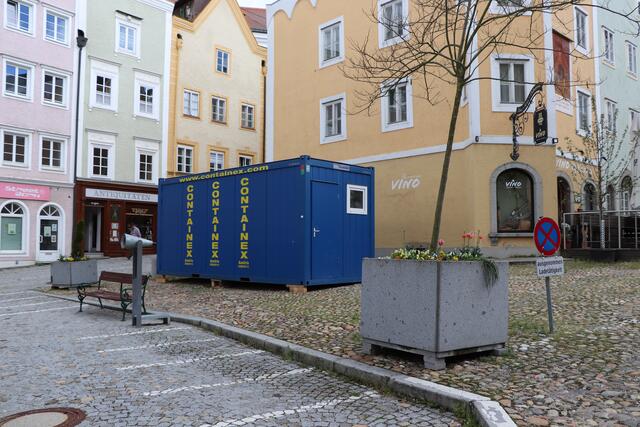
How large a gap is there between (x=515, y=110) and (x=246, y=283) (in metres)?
10.1

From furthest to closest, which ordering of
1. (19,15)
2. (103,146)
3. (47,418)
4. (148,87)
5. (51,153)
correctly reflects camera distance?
(148,87) < (103,146) < (51,153) < (19,15) < (47,418)

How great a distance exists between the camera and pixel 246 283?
14.8 meters

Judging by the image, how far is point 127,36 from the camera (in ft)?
102

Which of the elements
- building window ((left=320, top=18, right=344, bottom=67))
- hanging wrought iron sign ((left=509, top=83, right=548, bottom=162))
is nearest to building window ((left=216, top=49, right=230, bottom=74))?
building window ((left=320, top=18, right=344, bottom=67))

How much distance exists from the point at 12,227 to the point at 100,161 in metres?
5.59

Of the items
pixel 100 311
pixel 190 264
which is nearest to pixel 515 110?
pixel 190 264

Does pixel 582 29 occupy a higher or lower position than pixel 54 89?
higher

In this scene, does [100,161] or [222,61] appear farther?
[222,61]

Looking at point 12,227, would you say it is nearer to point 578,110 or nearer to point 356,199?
point 356,199

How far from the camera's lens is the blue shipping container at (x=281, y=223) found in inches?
498

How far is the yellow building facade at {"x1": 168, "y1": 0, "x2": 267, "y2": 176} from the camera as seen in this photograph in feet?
110

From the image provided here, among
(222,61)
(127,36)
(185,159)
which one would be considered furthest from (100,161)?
(222,61)

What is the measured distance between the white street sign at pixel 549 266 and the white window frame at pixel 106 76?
88.5 ft

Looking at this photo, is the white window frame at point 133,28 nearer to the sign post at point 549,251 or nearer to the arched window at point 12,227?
the arched window at point 12,227
